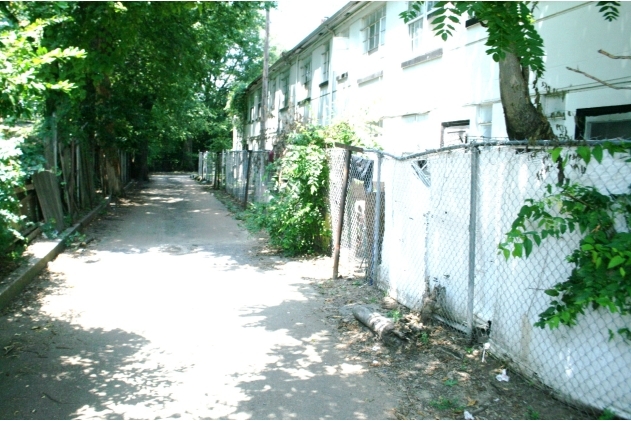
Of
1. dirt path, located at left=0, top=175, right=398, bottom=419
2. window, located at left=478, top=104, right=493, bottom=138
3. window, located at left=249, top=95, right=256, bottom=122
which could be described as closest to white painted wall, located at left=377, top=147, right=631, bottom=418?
dirt path, located at left=0, top=175, right=398, bottom=419

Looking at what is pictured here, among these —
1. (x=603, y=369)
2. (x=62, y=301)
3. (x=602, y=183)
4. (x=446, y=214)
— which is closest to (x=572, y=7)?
(x=446, y=214)

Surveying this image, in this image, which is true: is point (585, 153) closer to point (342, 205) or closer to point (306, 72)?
point (342, 205)

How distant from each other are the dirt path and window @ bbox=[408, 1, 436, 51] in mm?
5479

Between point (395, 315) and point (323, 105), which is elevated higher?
point (323, 105)

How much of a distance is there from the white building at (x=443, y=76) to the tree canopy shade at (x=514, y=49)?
64 centimetres

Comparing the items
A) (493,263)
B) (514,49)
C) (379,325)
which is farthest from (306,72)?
(493,263)

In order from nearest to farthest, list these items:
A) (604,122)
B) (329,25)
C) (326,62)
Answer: (604,122) < (329,25) < (326,62)

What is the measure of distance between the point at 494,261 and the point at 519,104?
5.41ft

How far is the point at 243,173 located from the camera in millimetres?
19422

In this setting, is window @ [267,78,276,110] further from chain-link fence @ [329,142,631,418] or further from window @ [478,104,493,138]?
chain-link fence @ [329,142,631,418]

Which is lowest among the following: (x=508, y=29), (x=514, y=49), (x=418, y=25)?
(x=514, y=49)

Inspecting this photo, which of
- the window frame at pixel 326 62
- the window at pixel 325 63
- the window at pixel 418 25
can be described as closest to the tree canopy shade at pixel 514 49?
the window at pixel 418 25

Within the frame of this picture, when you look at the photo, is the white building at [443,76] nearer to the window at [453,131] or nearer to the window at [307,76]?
the window at [453,131]

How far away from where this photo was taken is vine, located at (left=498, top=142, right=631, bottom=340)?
3.27 metres
